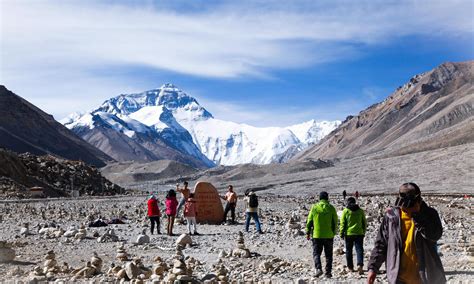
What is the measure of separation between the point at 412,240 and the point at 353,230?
20.2 feet

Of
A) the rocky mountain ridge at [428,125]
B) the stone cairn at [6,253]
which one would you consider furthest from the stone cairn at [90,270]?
the rocky mountain ridge at [428,125]

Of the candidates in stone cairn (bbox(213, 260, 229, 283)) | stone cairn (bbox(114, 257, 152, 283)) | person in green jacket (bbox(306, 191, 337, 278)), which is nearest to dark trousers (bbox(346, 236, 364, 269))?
person in green jacket (bbox(306, 191, 337, 278))

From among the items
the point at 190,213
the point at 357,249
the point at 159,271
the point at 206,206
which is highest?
the point at 206,206

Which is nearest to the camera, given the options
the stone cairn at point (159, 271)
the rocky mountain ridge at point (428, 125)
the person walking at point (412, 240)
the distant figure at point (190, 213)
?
the person walking at point (412, 240)

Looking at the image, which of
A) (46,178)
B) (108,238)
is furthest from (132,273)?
(46,178)

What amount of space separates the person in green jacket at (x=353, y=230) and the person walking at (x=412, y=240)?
565cm

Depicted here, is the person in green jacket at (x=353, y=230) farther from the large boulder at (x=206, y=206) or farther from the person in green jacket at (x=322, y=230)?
the large boulder at (x=206, y=206)

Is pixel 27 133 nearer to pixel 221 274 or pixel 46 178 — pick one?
pixel 46 178

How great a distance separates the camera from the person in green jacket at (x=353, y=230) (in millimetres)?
12094

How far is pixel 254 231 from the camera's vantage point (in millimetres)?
20750

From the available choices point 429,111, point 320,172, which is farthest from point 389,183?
point 429,111

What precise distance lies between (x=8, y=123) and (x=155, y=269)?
6314 inches

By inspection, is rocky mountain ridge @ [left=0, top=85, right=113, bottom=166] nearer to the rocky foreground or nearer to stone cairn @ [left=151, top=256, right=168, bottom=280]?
the rocky foreground

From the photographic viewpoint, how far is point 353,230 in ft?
40.7
